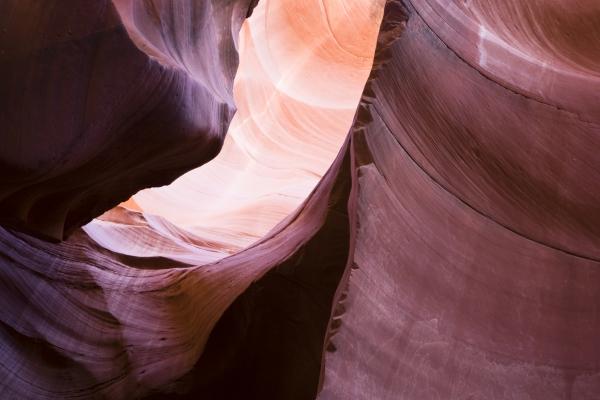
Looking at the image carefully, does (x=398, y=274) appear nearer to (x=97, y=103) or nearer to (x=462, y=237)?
(x=462, y=237)

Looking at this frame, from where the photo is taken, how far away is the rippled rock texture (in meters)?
1.81

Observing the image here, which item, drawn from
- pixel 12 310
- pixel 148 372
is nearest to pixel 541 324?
pixel 148 372

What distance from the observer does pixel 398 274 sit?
1865 mm

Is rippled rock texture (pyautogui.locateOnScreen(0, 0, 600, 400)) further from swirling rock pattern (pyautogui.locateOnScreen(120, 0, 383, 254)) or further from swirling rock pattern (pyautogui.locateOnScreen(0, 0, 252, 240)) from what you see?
swirling rock pattern (pyautogui.locateOnScreen(120, 0, 383, 254))

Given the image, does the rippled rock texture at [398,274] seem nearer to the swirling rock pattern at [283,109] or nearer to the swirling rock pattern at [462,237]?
the swirling rock pattern at [462,237]

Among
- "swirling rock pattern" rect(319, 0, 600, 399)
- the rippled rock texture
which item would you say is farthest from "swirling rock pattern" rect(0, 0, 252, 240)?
"swirling rock pattern" rect(319, 0, 600, 399)

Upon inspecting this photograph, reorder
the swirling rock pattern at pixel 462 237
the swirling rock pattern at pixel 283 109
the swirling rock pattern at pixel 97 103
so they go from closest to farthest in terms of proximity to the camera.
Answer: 1. the swirling rock pattern at pixel 97 103
2. the swirling rock pattern at pixel 462 237
3. the swirling rock pattern at pixel 283 109

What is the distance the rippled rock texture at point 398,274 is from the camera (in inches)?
71.2

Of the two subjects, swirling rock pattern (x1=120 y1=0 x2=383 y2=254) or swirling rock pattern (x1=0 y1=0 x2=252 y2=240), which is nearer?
swirling rock pattern (x1=0 y1=0 x2=252 y2=240)

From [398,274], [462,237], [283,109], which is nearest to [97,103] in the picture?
[398,274]

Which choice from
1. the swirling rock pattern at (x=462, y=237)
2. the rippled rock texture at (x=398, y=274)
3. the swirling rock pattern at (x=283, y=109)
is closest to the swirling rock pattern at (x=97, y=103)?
the rippled rock texture at (x=398, y=274)

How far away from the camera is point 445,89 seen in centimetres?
214

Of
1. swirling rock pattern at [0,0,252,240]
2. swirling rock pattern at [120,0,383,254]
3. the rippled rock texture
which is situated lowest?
swirling rock pattern at [120,0,383,254]

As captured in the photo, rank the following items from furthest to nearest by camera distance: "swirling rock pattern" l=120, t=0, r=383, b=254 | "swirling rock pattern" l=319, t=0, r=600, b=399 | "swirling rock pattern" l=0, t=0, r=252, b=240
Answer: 1. "swirling rock pattern" l=120, t=0, r=383, b=254
2. "swirling rock pattern" l=319, t=0, r=600, b=399
3. "swirling rock pattern" l=0, t=0, r=252, b=240
